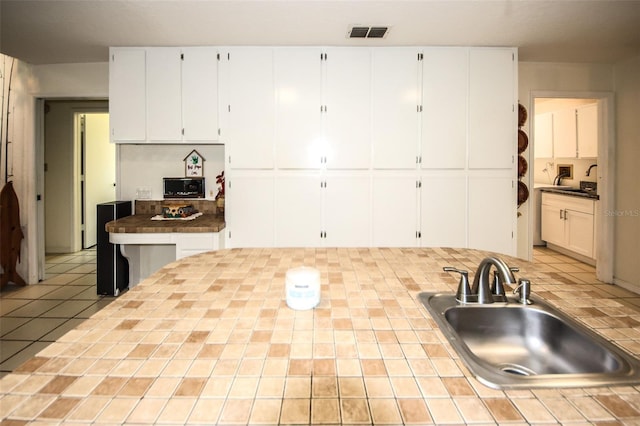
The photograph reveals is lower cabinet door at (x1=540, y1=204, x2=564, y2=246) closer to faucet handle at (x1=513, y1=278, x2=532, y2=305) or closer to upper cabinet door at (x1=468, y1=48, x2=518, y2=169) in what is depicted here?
upper cabinet door at (x1=468, y1=48, x2=518, y2=169)

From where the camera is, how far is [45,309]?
150 inches

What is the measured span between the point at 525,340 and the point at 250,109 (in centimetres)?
331

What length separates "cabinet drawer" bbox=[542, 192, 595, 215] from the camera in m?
5.26

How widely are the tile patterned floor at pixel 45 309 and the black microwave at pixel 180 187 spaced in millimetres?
1270

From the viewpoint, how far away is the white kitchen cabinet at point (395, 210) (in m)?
4.00

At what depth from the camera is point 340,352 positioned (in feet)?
3.25

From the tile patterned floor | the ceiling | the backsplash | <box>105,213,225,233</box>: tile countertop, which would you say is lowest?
the tile patterned floor

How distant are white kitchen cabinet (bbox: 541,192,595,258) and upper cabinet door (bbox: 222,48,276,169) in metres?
4.33

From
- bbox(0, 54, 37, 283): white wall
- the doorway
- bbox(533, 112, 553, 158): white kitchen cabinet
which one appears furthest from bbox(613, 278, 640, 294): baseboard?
the doorway

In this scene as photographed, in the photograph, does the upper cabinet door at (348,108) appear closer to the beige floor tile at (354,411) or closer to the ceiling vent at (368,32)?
the ceiling vent at (368,32)

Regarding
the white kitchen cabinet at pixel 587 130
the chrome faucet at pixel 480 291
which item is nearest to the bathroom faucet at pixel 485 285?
the chrome faucet at pixel 480 291

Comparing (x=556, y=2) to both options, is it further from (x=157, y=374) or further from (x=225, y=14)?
(x=157, y=374)

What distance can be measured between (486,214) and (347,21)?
2317mm

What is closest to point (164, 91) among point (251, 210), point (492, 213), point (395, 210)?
point (251, 210)
